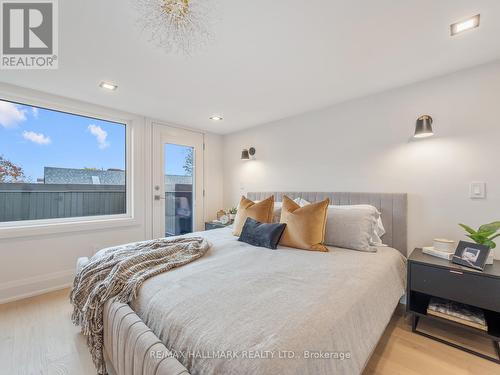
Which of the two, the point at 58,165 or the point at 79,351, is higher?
the point at 58,165

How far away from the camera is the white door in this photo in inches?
137

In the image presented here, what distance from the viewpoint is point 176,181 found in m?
3.75

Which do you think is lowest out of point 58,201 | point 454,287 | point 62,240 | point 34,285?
point 34,285

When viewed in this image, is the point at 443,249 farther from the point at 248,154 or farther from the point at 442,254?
the point at 248,154

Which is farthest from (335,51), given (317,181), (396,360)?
(396,360)

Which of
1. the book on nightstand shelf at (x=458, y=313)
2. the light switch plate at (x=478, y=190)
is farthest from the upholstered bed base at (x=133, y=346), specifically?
the light switch plate at (x=478, y=190)

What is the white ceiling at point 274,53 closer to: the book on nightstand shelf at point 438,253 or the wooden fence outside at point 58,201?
the wooden fence outside at point 58,201

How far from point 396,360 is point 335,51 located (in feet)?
7.54

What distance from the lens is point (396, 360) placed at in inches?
61.0

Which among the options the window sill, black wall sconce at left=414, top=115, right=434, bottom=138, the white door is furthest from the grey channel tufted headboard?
the window sill

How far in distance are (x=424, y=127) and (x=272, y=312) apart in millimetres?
2113

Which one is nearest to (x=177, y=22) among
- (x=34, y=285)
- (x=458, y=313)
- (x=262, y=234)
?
(x=262, y=234)

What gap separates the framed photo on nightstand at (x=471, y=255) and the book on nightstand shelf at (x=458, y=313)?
15.3 inches

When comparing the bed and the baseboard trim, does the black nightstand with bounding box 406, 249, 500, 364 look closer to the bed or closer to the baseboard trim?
the bed
